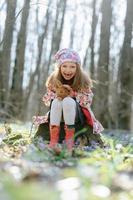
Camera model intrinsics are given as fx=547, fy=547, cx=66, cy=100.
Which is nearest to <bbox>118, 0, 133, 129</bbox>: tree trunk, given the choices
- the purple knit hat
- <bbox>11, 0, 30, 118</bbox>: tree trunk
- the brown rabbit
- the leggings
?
<bbox>11, 0, 30, 118</bbox>: tree trunk

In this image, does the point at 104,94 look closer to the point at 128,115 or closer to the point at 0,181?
the point at 128,115

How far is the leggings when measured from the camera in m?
5.65

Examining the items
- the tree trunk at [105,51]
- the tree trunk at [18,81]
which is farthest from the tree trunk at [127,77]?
the tree trunk at [18,81]

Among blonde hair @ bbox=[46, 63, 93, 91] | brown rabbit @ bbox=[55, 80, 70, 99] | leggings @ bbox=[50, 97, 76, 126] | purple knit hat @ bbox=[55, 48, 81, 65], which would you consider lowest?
leggings @ bbox=[50, 97, 76, 126]

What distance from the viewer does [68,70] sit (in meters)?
6.16

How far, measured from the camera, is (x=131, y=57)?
1819cm

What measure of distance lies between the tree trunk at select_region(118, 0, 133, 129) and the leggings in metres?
11.4

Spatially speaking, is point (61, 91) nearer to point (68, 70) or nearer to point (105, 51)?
point (68, 70)

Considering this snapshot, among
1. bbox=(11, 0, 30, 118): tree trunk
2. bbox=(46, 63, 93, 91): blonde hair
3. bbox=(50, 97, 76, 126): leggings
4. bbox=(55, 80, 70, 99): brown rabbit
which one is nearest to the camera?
bbox=(50, 97, 76, 126): leggings

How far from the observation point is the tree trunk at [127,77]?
17.5 meters

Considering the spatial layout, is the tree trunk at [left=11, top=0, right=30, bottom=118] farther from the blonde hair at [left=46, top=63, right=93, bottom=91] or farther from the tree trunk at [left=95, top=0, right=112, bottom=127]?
the blonde hair at [left=46, top=63, right=93, bottom=91]

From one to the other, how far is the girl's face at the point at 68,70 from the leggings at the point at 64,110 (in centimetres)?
46

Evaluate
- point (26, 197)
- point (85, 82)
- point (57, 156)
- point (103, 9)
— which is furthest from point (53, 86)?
point (103, 9)

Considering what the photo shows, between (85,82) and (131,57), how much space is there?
39.9ft
